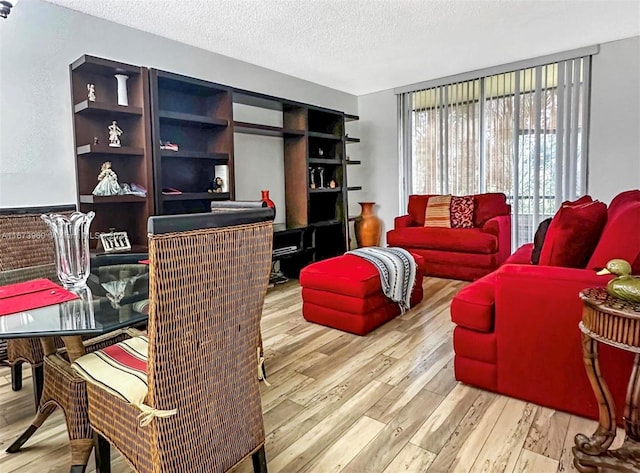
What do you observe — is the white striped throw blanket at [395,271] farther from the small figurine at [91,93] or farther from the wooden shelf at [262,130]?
the small figurine at [91,93]

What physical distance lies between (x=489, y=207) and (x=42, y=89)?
14.8 feet

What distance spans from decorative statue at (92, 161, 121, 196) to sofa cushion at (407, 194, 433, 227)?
11.5ft

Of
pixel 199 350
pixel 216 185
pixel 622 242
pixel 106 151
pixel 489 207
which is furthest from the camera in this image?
pixel 489 207

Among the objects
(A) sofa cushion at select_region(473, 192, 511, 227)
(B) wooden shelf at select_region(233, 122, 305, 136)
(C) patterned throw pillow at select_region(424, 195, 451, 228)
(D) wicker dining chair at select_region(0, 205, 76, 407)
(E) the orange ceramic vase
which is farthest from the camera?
(E) the orange ceramic vase

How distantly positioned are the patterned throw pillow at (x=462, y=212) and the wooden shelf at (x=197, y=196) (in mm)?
2752

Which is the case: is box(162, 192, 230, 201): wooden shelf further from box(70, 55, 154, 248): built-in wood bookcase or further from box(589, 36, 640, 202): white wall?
box(589, 36, 640, 202): white wall

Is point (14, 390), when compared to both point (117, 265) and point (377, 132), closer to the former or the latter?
point (117, 265)

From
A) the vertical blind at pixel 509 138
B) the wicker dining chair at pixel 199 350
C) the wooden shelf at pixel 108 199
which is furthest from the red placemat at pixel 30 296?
the vertical blind at pixel 509 138

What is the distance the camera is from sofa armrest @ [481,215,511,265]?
4359 mm

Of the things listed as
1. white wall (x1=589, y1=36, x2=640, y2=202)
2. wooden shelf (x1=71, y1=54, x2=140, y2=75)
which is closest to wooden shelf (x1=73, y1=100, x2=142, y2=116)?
wooden shelf (x1=71, y1=54, x2=140, y2=75)

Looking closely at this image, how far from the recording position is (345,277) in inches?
116

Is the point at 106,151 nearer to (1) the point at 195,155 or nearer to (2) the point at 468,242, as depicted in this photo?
(1) the point at 195,155

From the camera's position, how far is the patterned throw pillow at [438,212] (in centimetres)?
495

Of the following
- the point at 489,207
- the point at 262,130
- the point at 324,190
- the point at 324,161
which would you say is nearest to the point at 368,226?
the point at 324,190
